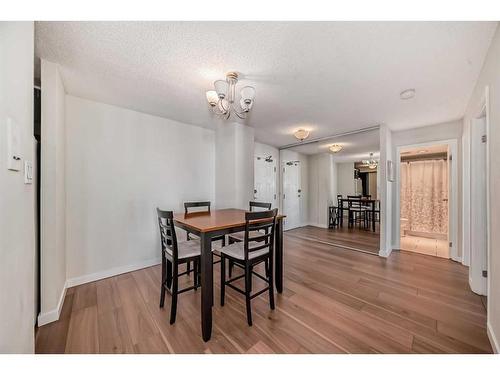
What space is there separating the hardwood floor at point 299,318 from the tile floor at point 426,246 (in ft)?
3.18

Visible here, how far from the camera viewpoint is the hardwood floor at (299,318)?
4.59 ft

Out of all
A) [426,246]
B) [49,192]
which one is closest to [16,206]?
[49,192]

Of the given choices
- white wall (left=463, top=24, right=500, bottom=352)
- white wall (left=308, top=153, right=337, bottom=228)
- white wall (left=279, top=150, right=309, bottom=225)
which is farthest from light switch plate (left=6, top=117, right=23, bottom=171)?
white wall (left=308, top=153, right=337, bottom=228)

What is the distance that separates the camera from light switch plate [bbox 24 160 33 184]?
3.32 ft

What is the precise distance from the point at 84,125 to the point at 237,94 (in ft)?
6.20

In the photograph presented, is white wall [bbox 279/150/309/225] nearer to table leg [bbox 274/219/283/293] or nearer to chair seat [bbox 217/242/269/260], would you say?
table leg [bbox 274/219/283/293]

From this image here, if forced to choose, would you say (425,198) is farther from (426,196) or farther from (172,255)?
(172,255)

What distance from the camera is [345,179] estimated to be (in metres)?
7.42

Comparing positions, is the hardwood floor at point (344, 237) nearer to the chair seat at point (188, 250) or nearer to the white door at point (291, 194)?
the white door at point (291, 194)

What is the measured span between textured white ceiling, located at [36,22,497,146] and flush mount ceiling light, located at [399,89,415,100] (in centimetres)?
5

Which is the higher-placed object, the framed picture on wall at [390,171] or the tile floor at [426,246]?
the framed picture on wall at [390,171]

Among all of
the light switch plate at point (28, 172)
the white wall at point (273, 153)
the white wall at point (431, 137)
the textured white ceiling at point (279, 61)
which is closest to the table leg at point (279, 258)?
the textured white ceiling at point (279, 61)

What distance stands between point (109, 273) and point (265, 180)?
130 inches
